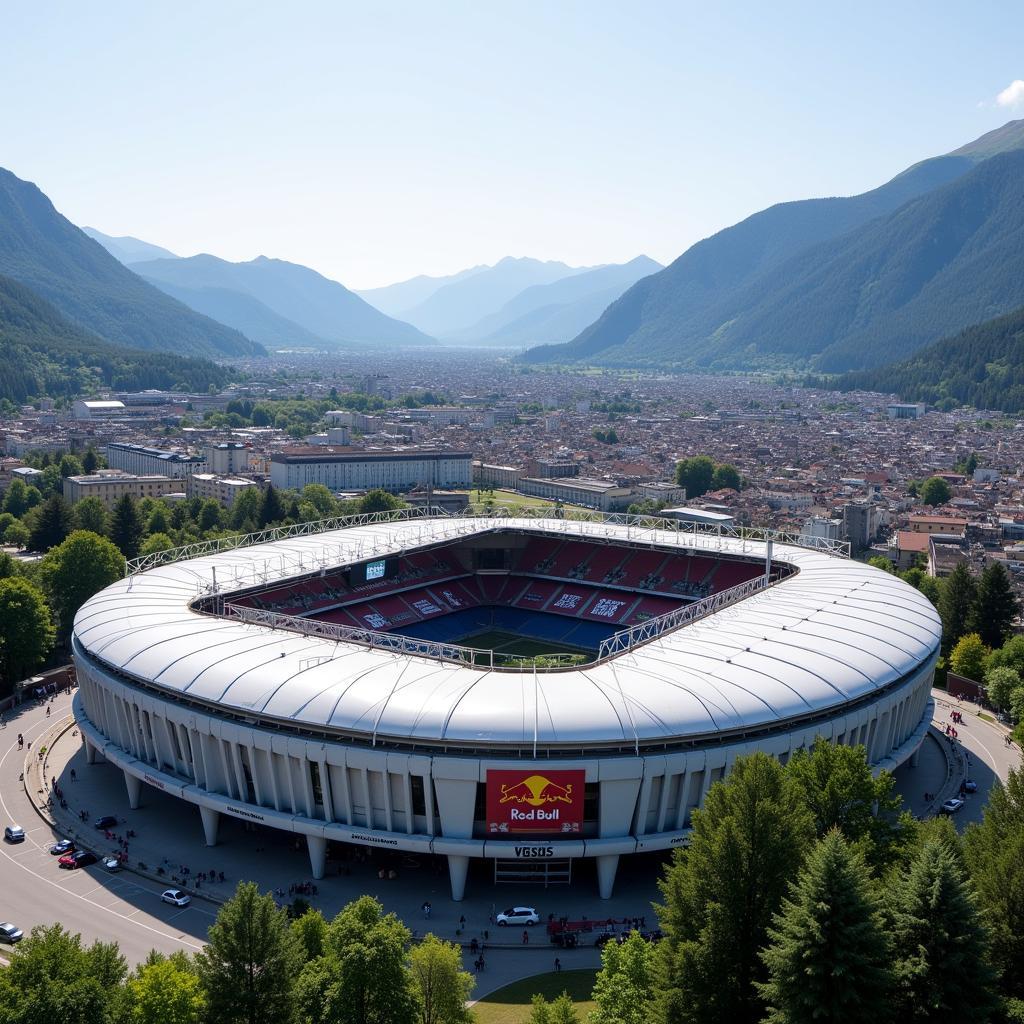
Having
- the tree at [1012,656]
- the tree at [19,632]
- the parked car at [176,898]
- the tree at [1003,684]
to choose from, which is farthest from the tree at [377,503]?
the parked car at [176,898]

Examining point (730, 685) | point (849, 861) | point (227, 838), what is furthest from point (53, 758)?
point (849, 861)

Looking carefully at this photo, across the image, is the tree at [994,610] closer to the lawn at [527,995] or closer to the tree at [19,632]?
the lawn at [527,995]

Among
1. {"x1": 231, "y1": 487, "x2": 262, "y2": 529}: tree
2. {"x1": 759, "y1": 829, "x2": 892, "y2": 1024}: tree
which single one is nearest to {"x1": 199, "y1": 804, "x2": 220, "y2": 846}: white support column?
{"x1": 759, "y1": 829, "x2": 892, "y2": 1024}: tree

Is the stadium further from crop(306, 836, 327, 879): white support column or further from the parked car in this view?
the parked car

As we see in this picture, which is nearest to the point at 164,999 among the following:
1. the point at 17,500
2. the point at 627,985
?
the point at 627,985

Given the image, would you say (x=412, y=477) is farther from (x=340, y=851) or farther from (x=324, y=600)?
(x=340, y=851)

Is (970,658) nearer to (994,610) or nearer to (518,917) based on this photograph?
(994,610)
